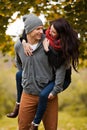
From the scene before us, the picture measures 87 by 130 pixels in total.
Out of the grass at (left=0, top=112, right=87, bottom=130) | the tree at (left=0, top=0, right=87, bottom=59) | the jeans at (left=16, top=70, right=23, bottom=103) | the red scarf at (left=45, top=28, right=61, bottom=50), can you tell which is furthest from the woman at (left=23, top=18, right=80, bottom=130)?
the grass at (left=0, top=112, right=87, bottom=130)

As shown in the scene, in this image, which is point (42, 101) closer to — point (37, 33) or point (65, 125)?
point (37, 33)

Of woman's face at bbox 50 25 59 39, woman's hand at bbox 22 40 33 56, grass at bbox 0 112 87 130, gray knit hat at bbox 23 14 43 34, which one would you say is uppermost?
gray knit hat at bbox 23 14 43 34

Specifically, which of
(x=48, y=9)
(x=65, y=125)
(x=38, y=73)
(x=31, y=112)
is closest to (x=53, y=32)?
(x=38, y=73)

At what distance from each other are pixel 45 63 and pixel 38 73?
0.13 metres

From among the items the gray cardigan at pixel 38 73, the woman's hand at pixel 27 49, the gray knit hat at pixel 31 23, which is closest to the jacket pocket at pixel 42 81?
the gray cardigan at pixel 38 73

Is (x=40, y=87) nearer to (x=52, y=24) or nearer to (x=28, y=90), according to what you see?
(x=28, y=90)

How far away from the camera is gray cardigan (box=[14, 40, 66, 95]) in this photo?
488cm

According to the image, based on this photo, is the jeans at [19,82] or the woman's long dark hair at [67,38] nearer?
the woman's long dark hair at [67,38]

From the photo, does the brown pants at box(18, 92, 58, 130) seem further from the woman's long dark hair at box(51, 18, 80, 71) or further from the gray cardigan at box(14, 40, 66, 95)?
the woman's long dark hair at box(51, 18, 80, 71)

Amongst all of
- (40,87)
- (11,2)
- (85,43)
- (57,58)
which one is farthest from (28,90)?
(85,43)

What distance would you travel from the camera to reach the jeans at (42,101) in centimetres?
486

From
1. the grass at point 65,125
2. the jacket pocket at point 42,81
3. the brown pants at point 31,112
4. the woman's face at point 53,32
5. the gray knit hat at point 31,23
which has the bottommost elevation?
the grass at point 65,125

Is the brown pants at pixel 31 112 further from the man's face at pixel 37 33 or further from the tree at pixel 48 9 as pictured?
the tree at pixel 48 9

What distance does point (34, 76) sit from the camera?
4938 millimetres
